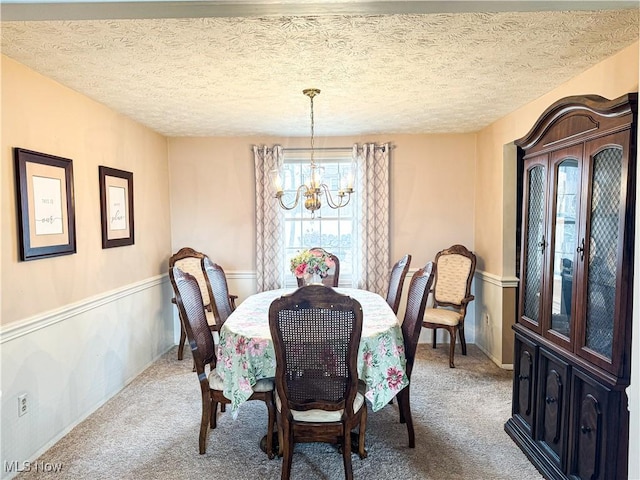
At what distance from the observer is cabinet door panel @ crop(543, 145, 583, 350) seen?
2.02 m

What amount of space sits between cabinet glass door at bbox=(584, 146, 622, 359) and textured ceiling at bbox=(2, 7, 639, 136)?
2.38ft

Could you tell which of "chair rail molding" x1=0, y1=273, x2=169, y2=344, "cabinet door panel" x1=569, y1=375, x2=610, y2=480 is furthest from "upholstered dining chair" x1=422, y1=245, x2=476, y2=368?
"chair rail molding" x1=0, y1=273, x2=169, y2=344

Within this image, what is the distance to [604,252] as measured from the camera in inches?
72.4

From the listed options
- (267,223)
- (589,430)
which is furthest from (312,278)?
(589,430)

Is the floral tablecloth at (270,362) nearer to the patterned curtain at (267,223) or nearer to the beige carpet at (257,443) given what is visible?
the beige carpet at (257,443)

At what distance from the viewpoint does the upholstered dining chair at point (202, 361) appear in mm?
2352

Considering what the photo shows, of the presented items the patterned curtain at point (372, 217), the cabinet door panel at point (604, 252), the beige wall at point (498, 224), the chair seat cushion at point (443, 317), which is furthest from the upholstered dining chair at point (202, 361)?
→ the beige wall at point (498, 224)

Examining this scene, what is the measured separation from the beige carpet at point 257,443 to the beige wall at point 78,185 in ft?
3.13

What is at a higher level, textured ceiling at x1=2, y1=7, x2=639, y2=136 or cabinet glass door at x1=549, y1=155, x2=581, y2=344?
textured ceiling at x1=2, y1=7, x2=639, y2=136

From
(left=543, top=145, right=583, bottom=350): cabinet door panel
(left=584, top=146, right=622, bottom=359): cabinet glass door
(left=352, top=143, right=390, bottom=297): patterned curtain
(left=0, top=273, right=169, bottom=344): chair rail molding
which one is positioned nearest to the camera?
(left=584, top=146, right=622, bottom=359): cabinet glass door

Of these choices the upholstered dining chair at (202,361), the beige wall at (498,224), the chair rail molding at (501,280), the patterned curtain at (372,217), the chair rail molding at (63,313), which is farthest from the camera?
the patterned curtain at (372,217)

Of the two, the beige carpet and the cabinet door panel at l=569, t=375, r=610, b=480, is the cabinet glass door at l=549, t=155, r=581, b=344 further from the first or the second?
the beige carpet

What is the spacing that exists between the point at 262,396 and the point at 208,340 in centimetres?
57

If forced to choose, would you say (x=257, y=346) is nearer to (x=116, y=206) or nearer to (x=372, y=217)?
(x=116, y=206)
